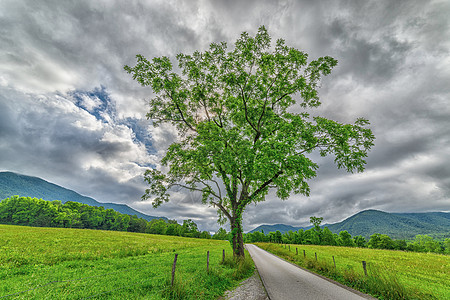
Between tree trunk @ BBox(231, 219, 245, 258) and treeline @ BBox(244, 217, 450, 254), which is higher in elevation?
tree trunk @ BBox(231, 219, 245, 258)

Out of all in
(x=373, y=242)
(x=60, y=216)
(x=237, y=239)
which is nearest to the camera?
(x=237, y=239)

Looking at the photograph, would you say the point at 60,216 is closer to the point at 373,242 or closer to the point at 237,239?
the point at 237,239

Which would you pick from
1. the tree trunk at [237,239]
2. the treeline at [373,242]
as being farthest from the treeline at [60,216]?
the tree trunk at [237,239]

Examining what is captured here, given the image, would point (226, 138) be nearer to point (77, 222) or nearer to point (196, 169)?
point (196, 169)

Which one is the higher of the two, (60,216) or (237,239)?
(60,216)

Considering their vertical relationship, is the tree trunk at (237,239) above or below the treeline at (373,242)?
above

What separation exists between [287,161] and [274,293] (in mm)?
7222

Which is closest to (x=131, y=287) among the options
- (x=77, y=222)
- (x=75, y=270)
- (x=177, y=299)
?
(x=177, y=299)

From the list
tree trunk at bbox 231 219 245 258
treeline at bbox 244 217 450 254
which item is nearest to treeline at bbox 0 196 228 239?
treeline at bbox 244 217 450 254

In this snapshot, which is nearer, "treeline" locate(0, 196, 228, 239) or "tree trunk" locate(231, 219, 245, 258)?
"tree trunk" locate(231, 219, 245, 258)

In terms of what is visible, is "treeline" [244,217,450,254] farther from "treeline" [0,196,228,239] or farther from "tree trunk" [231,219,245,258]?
"tree trunk" [231,219,245,258]

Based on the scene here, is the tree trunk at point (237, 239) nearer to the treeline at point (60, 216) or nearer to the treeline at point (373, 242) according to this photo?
the treeline at point (60, 216)

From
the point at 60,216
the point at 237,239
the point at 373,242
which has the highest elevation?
the point at 60,216

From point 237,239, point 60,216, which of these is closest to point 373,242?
point 237,239
